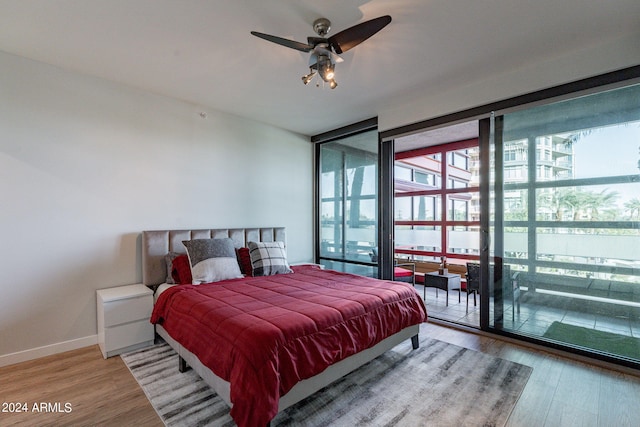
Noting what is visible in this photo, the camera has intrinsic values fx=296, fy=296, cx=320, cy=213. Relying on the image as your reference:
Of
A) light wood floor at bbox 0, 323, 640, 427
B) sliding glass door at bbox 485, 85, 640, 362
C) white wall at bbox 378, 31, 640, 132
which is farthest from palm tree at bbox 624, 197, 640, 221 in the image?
light wood floor at bbox 0, 323, 640, 427

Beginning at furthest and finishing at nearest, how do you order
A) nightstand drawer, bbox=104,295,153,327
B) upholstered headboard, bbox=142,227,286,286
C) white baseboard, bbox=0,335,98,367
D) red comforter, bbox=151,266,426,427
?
upholstered headboard, bbox=142,227,286,286
nightstand drawer, bbox=104,295,153,327
white baseboard, bbox=0,335,98,367
red comforter, bbox=151,266,426,427

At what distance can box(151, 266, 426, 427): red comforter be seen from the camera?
1.65 metres

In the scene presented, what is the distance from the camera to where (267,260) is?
357 cm

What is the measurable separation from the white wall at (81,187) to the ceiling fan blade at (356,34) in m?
2.41

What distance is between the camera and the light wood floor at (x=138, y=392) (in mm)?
1916

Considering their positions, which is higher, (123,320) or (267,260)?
(267,260)

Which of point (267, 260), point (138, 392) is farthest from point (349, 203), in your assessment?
point (138, 392)

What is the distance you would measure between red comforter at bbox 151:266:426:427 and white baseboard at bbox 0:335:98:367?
875 mm

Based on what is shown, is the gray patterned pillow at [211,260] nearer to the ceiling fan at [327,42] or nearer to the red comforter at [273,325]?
the red comforter at [273,325]

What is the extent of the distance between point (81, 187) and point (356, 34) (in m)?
3.00

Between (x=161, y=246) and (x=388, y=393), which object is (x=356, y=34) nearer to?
(x=388, y=393)

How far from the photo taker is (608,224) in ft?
8.61

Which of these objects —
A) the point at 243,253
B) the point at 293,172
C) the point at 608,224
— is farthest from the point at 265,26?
the point at 608,224

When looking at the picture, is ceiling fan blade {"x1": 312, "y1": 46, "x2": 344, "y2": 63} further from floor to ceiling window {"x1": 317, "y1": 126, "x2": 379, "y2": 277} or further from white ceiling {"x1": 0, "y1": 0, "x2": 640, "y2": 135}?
floor to ceiling window {"x1": 317, "y1": 126, "x2": 379, "y2": 277}
